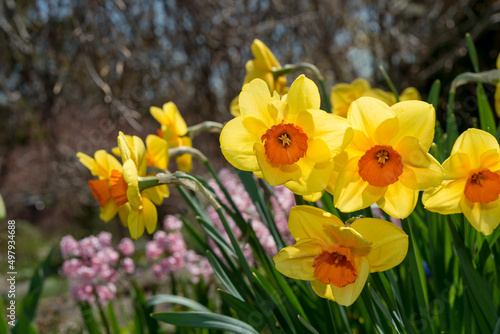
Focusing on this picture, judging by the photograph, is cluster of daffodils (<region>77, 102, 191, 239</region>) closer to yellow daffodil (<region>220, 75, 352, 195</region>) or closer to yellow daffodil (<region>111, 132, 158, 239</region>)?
yellow daffodil (<region>111, 132, 158, 239</region>)

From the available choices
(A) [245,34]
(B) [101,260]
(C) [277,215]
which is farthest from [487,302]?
(A) [245,34]

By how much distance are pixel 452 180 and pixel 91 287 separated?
1.72m

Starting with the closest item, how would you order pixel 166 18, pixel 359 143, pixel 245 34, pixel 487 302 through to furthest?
pixel 359 143 < pixel 487 302 < pixel 245 34 < pixel 166 18

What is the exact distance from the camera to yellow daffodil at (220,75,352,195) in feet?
2.70

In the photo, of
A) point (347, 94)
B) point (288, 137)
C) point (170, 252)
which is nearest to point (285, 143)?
point (288, 137)

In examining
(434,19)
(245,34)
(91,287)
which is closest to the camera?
(91,287)

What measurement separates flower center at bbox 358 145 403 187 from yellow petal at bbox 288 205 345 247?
0.31ft

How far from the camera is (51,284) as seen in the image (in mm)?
7496

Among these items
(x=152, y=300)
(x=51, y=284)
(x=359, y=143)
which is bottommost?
(x=51, y=284)

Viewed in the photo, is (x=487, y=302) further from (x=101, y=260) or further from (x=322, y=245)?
(x=101, y=260)

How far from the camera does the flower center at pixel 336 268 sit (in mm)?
821

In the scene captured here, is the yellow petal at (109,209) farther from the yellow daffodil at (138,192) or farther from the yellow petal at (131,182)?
the yellow petal at (131,182)

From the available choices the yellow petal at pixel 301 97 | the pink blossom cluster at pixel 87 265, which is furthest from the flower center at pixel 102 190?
the pink blossom cluster at pixel 87 265

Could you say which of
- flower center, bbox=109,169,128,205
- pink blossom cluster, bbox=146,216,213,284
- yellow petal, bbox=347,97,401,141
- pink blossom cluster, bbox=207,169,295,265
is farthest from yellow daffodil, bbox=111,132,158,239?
pink blossom cluster, bbox=146,216,213,284
